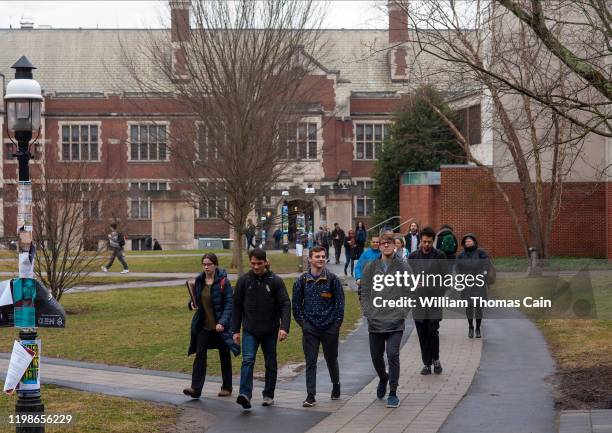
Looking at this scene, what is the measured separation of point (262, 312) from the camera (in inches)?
493

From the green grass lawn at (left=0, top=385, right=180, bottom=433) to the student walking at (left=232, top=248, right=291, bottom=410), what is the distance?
Result: 1.11 metres

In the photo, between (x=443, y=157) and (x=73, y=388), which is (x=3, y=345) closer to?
(x=73, y=388)

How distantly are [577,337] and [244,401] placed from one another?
8289 mm

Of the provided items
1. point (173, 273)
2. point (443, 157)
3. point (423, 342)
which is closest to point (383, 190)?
point (443, 157)

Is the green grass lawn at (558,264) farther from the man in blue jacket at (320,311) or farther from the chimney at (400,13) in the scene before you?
the man in blue jacket at (320,311)

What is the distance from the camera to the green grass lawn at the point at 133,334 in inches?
656

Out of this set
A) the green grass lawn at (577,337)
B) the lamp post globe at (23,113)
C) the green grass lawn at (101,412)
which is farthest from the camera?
the green grass lawn at (577,337)

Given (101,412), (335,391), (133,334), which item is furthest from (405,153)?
(101,412)

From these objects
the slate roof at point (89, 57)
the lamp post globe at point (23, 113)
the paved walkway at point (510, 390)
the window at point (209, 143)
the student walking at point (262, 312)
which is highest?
the slate roof at point (89, 57)

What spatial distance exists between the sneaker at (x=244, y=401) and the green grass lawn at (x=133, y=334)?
3.39m

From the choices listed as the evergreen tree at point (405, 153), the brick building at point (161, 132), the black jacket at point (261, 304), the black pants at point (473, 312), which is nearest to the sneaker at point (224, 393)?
the black jacket at point (261, 304)

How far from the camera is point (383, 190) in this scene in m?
58.7

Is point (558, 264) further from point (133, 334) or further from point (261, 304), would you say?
point (261, 304)

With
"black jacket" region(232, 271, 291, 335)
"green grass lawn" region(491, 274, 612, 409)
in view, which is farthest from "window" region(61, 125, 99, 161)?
"black jacket" region(232, 271, 291, 335)
